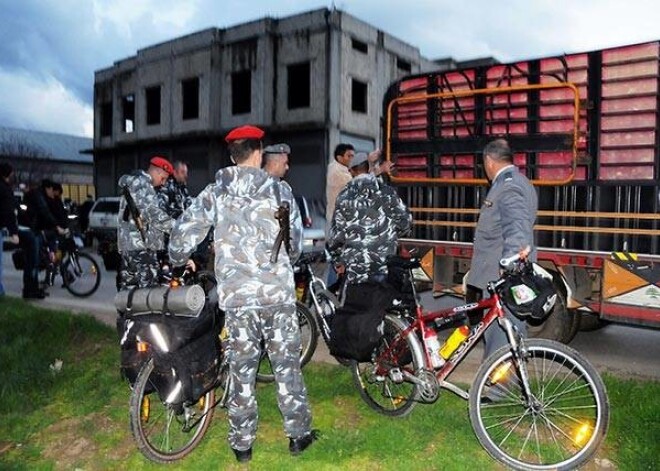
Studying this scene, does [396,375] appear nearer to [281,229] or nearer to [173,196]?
[281,229]

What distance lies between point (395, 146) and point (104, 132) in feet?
107

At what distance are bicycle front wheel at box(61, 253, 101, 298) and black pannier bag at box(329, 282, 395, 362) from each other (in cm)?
697

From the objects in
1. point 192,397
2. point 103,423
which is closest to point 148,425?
point 192,397

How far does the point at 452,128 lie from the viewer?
742 centimetres

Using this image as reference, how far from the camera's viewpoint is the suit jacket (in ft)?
14.6

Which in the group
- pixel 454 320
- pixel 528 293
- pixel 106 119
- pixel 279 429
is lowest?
pixel 279 429

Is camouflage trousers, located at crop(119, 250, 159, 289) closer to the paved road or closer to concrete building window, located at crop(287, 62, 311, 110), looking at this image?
the paved road

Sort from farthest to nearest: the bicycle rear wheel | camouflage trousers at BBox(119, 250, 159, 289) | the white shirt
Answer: the white shirt < camouflage trousers at BBox(119, 250, 159, 289) < the bicycle rear wheel

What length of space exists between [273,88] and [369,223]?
2255 cm

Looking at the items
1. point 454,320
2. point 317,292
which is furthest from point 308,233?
point 454,320

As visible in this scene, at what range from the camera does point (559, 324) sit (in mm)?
6672

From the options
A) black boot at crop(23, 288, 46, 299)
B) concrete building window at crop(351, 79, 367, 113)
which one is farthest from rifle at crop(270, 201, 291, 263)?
concrete building window at crop(351, 79, 367, 113)

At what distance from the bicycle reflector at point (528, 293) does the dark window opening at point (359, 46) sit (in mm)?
23144

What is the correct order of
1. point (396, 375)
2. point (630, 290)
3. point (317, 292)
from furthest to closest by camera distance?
point (630, 290) → point (317, 292) → point (396, 375)
